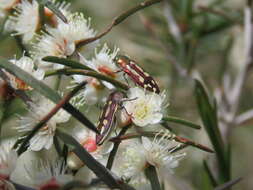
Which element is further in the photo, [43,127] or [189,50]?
[189,50]

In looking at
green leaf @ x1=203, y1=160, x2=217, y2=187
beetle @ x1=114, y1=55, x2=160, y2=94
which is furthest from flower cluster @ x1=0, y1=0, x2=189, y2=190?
green leaf @ x1=203, y1=160, x2=217, y2=187

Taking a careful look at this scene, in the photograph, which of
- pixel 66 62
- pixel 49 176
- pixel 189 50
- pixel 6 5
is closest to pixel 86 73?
pixel 66 62

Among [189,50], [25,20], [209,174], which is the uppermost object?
[25,20]

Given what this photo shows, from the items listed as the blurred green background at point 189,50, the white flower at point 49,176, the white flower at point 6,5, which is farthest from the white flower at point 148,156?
the blurred green background at point 189,50

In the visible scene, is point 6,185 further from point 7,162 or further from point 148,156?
point 148,156

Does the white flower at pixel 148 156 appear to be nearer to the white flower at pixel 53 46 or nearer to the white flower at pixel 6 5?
the white flower at pixel 53 46

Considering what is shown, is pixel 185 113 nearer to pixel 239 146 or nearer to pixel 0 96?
pixel 239 146

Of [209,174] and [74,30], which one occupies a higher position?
[74,30]
